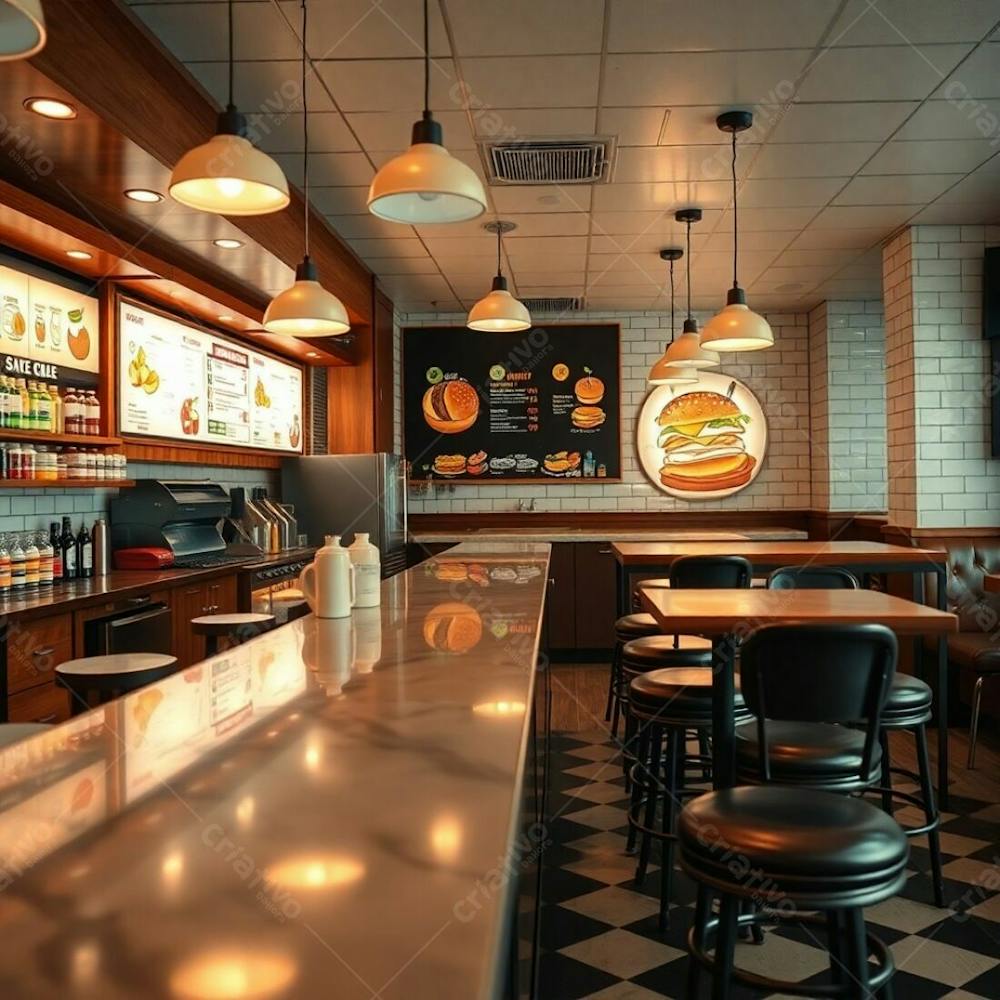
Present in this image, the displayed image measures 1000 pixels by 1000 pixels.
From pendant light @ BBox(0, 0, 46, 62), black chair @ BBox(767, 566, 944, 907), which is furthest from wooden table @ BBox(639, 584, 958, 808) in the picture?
pendant light @ BBox(0, 0, 46, 62)

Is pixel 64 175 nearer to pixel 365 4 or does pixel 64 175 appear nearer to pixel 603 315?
pixel 365 4

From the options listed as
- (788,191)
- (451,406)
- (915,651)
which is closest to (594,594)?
(451,406)

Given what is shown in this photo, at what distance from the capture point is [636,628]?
4.29 metres

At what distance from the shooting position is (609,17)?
343cm

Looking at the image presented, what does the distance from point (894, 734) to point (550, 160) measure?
3.71 metres

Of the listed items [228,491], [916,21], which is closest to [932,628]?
[916,21]

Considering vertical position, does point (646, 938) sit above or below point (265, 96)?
below

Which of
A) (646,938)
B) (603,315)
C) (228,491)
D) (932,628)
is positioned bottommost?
(646,938)

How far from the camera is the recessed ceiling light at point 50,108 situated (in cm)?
293

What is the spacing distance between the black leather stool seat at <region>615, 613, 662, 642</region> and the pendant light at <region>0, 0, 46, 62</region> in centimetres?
328

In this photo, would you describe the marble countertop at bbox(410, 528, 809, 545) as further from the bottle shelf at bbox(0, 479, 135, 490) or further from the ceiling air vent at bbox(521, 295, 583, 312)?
the bottle shelf at bbox(0, 479, 135, 490)

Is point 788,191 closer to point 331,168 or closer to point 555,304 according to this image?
point 331,168

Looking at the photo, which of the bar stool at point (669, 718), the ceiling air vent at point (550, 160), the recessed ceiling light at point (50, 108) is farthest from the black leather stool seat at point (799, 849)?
the ceiling air vent at point (550, 160)

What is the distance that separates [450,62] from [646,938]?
322 centimetres
